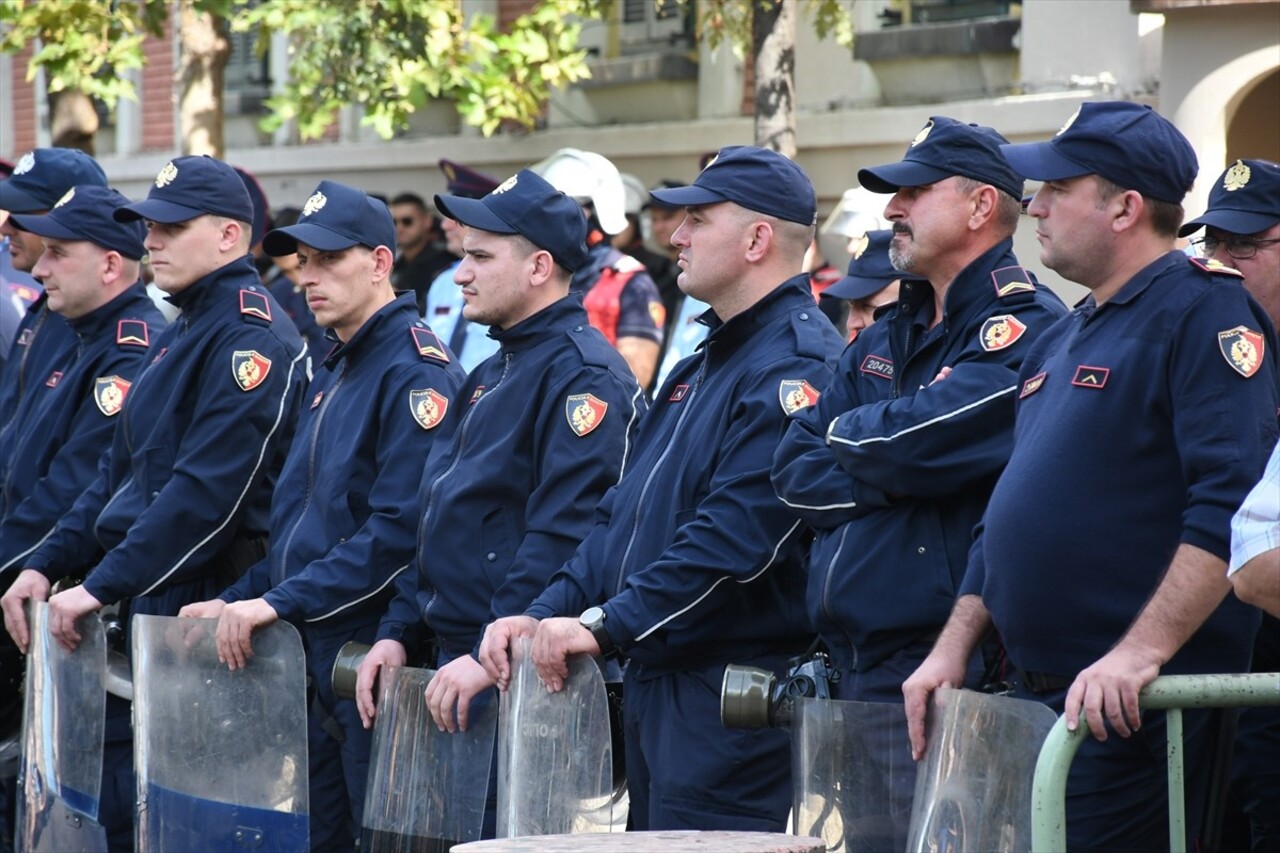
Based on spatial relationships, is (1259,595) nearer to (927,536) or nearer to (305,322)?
(927,536)

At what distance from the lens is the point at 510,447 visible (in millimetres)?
5418

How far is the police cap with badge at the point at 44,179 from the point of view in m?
7.96

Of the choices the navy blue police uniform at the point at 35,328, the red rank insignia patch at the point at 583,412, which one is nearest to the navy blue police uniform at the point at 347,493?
the red rank insignia patch at the point at 583,412

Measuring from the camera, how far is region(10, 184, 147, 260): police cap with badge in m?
7.11

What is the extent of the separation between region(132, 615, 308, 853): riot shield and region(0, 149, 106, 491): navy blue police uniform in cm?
169

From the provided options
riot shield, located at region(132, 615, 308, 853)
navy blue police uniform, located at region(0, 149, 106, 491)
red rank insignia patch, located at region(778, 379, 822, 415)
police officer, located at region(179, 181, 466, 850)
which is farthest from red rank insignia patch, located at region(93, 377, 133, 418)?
red rank insignia patch, located at region(778, 379, 822, 415)

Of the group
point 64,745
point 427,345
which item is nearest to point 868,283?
point 427,345

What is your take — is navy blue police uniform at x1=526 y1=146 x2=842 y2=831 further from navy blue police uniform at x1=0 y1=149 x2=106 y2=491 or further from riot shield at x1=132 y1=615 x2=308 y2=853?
navy blue police uniform at x1=0 y1=149 x2=106 y2=491

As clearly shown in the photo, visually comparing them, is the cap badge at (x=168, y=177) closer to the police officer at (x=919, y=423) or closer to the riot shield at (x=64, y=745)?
the riot shield at (x=64, y=745)

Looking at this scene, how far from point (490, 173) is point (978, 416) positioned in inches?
394

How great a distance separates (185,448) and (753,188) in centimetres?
213

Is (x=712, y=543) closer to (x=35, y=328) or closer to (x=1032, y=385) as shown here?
(x=1032, y=385)

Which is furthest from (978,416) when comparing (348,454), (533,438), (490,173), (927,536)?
(490,173)

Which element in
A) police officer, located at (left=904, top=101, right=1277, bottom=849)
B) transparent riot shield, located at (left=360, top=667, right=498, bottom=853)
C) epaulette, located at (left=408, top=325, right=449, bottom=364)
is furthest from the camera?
epaulette, located at (left=408, top=325, right=449, bottom=364)
